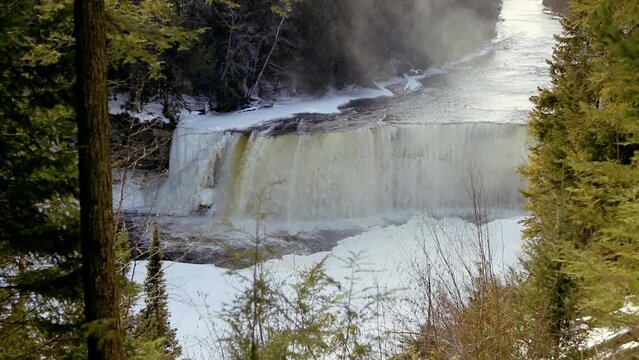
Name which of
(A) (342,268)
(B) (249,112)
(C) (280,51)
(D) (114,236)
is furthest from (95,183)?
(C) (280,51)

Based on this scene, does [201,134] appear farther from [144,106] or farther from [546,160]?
[546,160]

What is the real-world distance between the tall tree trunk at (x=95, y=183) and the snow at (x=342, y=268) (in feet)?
26.1

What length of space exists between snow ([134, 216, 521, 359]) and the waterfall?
1684 mm

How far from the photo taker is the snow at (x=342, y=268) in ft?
39.6

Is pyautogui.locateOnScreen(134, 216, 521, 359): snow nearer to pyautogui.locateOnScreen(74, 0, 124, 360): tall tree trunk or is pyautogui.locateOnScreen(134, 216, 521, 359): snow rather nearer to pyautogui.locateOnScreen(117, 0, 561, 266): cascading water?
pyautogui.locateOnScreen(117, 0, 561, 266): cascading water

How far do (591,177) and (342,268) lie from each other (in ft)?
29.9

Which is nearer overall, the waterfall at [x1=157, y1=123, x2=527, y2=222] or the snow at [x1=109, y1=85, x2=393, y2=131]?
the waterfall at [x1=157, y1=123, x2=527, y2=222]

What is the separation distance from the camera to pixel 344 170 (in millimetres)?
19406

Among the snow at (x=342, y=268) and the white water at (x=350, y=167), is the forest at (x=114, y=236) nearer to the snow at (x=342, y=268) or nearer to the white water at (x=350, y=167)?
the snow at (x=342, y=268)

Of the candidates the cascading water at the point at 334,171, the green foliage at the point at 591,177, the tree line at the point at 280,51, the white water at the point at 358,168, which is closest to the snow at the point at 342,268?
the white water at the point at 358,168

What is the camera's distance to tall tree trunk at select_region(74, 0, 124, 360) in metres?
2.91

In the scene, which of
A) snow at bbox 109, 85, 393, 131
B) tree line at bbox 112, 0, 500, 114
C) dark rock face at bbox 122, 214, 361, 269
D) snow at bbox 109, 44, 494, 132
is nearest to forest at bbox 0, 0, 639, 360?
dark rock face at bbox 122, 214, 361, 269

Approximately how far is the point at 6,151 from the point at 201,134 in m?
16.1

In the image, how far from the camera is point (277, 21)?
25.3m
